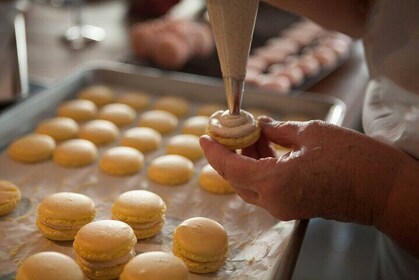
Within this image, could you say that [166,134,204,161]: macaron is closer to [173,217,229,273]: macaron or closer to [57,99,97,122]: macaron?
[57,99,97,122]: macaron

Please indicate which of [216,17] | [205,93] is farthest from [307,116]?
[216,17]

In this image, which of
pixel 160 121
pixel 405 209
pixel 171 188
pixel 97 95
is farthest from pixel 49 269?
pixel 97 95

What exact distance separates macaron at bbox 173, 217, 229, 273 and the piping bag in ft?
0.89

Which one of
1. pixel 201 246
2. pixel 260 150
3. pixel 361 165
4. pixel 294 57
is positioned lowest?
pixel 294 57

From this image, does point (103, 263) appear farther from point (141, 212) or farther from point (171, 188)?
point (171, 188)

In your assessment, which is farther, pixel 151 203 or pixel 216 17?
pixel 151 203

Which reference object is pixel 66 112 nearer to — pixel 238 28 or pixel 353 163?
pixel 238 28

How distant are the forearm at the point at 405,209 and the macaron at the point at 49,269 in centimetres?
52

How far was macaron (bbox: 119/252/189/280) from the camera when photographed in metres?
0.92

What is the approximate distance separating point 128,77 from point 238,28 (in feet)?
3.13

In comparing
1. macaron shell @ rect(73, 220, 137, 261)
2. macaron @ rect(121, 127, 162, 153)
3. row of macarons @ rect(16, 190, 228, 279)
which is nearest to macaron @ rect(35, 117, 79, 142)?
macaron @ rect(121, 127, 162, 153)

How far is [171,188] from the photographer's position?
4.33 ft

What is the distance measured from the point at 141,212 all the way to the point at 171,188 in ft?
0.72

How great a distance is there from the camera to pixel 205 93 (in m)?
1.73
